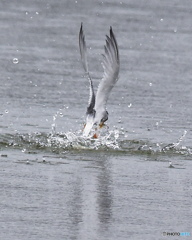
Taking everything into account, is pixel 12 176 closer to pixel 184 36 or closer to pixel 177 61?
pixel 177 61

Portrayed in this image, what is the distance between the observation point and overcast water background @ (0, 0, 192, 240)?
723 centimetres

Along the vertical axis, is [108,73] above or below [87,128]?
above

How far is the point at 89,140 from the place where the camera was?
1043 centimetres

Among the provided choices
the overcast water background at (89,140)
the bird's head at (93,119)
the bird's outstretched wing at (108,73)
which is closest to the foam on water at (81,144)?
the overcast water background at (89,140)

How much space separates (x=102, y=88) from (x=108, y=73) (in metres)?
0.28

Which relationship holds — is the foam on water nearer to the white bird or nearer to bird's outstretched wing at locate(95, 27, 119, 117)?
the white bird

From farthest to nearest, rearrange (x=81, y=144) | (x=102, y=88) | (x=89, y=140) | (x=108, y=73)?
(x=108, y=73)
(x=102, y=88)
(x=89, y=140)
(x=81, y=144)

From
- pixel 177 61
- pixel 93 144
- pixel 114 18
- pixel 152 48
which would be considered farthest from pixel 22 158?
pixel 114 18

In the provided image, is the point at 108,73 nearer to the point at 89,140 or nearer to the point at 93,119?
the point at 93,119

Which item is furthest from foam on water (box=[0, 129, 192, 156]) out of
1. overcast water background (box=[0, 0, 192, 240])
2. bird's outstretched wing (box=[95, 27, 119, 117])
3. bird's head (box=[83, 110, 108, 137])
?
bird's outstretched wing (box=[95, 27, 119, 117])

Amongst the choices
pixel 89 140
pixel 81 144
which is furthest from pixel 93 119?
pixel 81 144

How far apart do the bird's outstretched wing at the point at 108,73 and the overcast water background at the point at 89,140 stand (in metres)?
0.42

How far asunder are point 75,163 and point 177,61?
7.34 metres

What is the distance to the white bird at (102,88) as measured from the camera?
10.7 meters
